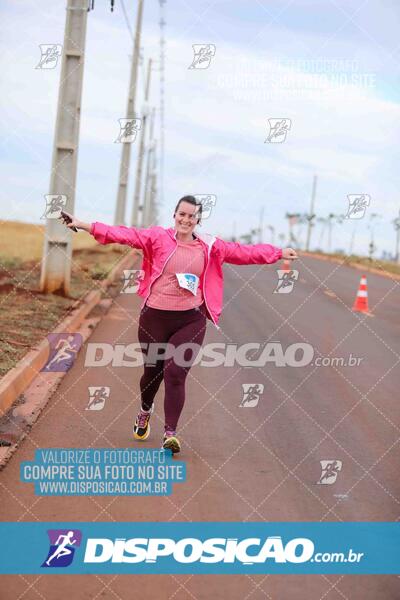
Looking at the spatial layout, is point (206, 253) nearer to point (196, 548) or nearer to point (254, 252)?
point (254, 252)

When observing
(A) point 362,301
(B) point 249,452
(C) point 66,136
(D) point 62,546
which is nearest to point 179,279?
(B) point 249,452

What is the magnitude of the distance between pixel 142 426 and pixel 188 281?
137 cm

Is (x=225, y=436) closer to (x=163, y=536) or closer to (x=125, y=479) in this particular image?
(x=125, y=479)

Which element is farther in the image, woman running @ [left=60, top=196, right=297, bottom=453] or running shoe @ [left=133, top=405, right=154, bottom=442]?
running shoe @ [left=133, top=405, right=154, bottom=442]

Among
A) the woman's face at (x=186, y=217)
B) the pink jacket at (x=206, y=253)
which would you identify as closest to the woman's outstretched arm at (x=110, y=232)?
the pink jacket at (x=206, y=253)

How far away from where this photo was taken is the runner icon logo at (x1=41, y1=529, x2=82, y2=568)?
5.80m

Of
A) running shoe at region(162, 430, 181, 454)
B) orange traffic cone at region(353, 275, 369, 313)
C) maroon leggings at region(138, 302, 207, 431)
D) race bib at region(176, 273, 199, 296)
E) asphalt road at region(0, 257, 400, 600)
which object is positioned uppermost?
race bib at region(176, 273, 199, 296)


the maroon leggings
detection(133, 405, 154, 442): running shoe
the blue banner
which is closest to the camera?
the blue banner

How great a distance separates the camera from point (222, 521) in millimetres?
6500

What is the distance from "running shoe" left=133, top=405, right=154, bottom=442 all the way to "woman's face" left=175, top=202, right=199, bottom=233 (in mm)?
1579

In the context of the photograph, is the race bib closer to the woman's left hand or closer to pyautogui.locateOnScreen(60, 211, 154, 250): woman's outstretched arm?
pyautogui.locateOnScreen(60, 211, 154, 250): woman's outstretched arm

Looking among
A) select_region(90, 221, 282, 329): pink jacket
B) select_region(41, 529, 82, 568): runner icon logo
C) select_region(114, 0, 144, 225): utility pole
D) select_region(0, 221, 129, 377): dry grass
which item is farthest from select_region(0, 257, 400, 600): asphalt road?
select_region(114, 0, 144, 225): utility pole

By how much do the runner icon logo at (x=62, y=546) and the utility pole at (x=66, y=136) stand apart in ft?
38.5

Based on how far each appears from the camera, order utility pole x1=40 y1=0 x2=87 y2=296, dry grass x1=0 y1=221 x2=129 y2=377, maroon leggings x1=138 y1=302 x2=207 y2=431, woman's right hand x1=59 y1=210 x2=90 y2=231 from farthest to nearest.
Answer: utility pole x1=40 y1=0 x2=87 y2=296 → dry grass x1=0 y1=221 x2=129 y2=377 → maroon leggings x1=138 y1=302 x2=207 y2=431 → woman's right hand x1=59 y1=210 x2=90 y2=231
